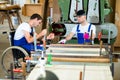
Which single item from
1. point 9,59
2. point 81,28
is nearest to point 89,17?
point 81,28

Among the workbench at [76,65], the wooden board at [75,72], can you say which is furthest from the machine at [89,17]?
the wooden board at [75,72]

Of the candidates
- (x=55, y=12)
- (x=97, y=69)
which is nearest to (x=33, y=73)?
(x=97, y=69)

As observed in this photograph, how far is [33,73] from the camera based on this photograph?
79.2 inches

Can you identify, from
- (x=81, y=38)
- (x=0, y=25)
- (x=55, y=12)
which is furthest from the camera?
(x=0, y=25)

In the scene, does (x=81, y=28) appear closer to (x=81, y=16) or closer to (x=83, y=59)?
(x=81, y=16)

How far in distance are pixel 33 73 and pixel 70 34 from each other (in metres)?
1.92

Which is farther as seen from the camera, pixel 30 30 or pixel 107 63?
pixel 30 30

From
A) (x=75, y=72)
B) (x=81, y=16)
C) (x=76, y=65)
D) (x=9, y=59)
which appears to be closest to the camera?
(x=75, y=72)

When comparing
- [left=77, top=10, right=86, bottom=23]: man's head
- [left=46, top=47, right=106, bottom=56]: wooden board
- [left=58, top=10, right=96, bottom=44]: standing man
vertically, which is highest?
[left=77, top=10, right=86, bottom=23]: man's head

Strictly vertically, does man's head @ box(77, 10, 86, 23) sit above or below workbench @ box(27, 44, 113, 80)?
above

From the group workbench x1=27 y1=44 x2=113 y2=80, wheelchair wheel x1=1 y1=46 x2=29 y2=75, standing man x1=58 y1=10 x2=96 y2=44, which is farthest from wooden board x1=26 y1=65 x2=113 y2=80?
standing man x1=58 y1=10 x2=96 y2=44

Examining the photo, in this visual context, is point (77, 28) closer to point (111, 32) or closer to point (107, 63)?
point (111, 32)

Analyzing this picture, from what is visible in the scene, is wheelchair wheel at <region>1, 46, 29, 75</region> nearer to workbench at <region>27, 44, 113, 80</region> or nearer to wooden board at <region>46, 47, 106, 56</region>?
wooden board at <region>46, 47, 106, 56</region>

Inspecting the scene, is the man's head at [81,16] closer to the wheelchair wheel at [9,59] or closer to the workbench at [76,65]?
the wheelchair wheel at [9,59]
